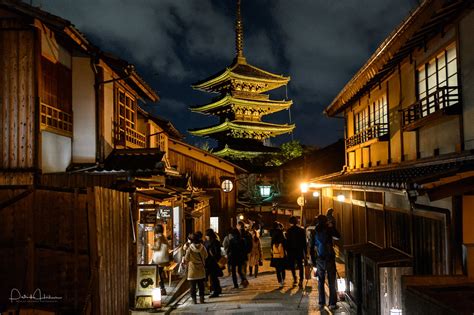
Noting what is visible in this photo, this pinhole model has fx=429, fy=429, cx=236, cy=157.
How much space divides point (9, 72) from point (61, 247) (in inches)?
240

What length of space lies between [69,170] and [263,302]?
7200mm

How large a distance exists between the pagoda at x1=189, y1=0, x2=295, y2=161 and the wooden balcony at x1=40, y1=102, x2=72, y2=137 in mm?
29586

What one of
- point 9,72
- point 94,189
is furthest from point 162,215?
point 94,189

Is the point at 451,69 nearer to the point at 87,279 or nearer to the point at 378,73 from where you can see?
the point at 378,73

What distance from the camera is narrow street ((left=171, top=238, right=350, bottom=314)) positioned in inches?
405

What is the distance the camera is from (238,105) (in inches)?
1745

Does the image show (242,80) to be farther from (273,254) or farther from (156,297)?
(156,297)

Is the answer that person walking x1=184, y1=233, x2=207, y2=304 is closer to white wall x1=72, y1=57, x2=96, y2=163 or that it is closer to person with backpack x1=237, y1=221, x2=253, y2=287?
person with backpack x1=237, y1=221, x2=253, y2=287

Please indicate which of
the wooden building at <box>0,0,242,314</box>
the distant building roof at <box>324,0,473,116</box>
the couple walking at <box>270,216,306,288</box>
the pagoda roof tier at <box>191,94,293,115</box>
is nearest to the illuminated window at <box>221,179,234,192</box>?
the wooden building at <box>0,0,242,314</box>

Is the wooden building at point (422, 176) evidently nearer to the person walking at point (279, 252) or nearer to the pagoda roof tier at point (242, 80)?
the person walking at point (279, 252)

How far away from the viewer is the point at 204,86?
46062mm

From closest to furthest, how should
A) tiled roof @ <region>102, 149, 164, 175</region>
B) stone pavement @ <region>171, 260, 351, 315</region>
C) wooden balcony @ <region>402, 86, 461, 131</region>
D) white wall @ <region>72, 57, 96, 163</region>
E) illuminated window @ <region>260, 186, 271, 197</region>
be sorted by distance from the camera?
wooden balcony @ <region>402, 86, 461, 131</region>
stone pavement @ <region>171, 260, 351, 315</region>
tiled roof @ <region>102, 149, 164, 175</region>
white wall @ <region>72, 57, 96, 163</region>
illuminated window @ <region>260, 186, 271, 197</region>

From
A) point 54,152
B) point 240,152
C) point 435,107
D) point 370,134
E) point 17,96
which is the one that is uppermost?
point 240,152

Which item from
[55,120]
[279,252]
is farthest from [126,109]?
[279,252]
